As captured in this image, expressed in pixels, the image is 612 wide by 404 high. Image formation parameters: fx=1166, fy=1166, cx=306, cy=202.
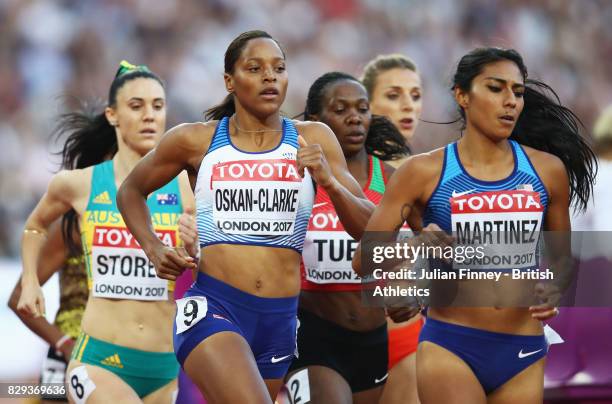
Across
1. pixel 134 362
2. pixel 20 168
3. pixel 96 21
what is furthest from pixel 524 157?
pixel 96 21

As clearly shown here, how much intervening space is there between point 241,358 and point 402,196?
100cm

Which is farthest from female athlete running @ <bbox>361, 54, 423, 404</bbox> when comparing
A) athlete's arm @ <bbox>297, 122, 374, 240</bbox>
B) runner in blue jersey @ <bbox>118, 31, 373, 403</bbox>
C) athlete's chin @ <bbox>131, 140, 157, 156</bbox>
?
runner in blue jersey @ <bbox>118, 31, 373, 403</bbox>

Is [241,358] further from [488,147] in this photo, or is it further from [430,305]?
Answer: [488,147]

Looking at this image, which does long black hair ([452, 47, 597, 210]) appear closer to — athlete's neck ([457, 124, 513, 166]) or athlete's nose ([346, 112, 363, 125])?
athlete's neck ([457, 124, 513, 166])

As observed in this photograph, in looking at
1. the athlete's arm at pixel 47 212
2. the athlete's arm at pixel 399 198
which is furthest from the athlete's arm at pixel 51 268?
the athlete's arm at pixel 399 198

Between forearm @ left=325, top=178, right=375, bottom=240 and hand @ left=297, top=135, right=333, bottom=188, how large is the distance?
0.12 ft

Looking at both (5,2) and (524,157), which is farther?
(5,2)

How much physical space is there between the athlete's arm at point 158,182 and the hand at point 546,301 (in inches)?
62.4

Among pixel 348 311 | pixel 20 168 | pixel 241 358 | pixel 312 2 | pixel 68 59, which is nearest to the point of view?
pixel 241 358

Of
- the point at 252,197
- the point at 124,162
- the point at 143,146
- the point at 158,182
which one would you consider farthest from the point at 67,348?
the point at 252,197

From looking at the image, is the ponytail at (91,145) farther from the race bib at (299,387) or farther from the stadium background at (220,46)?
the stadium background at (220,46)

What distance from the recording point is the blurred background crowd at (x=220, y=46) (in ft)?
41.7

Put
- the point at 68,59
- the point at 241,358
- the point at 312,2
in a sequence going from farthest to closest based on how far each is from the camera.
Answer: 1. the point at 312,2
2. the point at 68,59
3. the point at 241,358

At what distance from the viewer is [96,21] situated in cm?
1356
